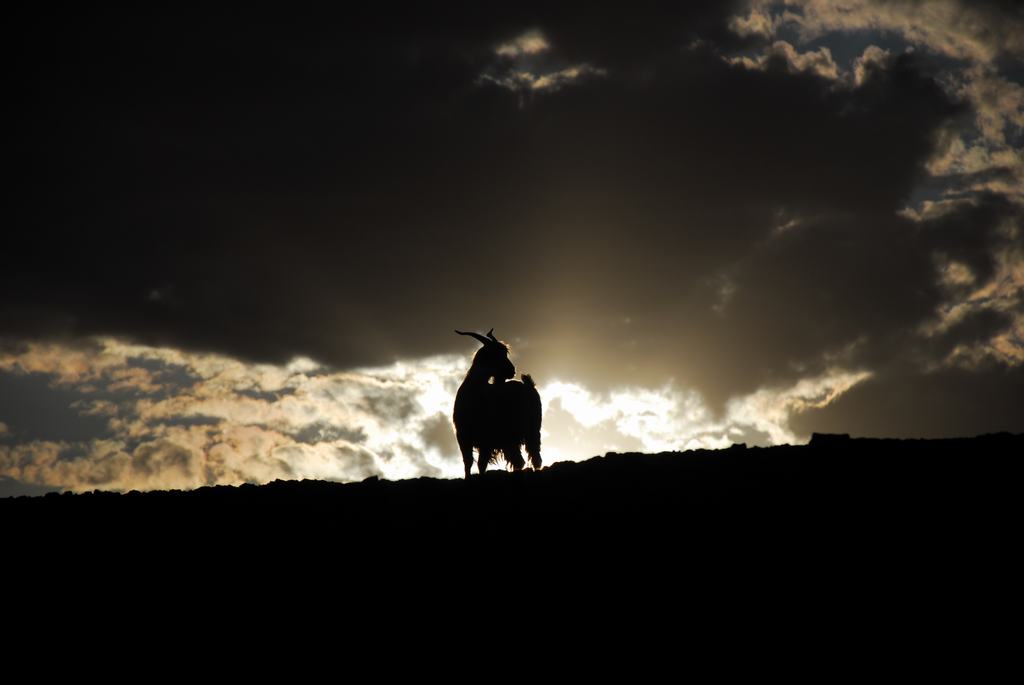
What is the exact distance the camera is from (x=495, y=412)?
17844mm

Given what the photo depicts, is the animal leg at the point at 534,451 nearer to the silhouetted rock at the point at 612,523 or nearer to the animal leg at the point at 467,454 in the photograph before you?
the animal leg at the point at 467,454

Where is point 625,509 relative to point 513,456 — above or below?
below

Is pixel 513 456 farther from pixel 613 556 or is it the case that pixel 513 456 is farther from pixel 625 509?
pixel 613 556

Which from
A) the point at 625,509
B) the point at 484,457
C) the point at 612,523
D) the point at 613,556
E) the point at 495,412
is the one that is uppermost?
the point at 495,412

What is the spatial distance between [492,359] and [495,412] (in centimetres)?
112

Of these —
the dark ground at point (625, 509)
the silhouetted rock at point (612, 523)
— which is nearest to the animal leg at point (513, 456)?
the dark ground at point (625, 509)

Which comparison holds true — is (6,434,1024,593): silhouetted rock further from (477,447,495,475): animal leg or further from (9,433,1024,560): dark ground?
(477,447,495,475): animal leg

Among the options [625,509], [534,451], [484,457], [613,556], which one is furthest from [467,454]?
[613,556]

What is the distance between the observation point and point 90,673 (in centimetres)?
1023

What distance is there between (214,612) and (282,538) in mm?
1405

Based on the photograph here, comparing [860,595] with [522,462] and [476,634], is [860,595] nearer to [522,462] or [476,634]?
[476,634]

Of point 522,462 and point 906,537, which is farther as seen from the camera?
point 522,462

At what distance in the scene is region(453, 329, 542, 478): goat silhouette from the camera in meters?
17.7

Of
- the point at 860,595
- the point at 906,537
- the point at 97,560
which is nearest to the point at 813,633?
the point at 860,595
